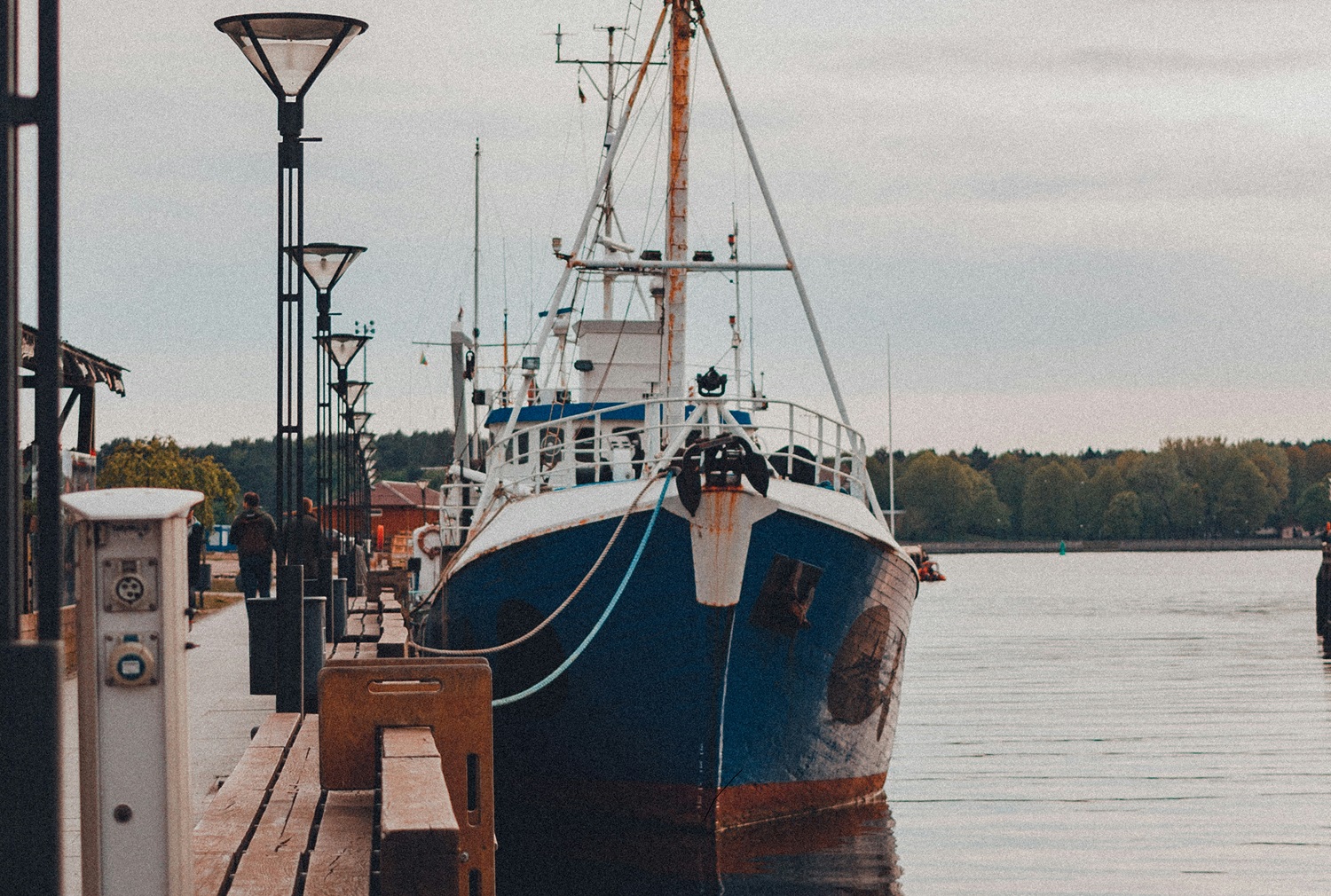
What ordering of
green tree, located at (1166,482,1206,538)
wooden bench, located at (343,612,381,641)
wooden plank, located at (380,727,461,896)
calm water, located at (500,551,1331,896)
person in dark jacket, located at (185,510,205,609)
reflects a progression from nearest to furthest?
wooden plank, located at (380,727,461,896) < person in dark jacket, located at (185,510,205,609) < calm water, located at (500,551,1331,896) < wooden bench, located at (343,612,381,641) < green tree, located at (1166,482,1206,538)

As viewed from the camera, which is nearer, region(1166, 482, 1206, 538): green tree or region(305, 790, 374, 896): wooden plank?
region(305, 790, 374, 896): wooden plank

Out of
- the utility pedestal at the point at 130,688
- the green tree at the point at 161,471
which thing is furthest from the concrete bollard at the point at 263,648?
the green tree at the point at 161,471

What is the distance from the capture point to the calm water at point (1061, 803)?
44.0 feet

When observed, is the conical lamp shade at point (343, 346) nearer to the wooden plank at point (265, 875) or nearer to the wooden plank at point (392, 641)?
the wooden plank at point (392, 641)

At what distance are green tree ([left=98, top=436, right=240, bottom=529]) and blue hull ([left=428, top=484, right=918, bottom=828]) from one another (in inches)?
1755

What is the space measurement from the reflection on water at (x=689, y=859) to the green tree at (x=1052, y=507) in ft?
613

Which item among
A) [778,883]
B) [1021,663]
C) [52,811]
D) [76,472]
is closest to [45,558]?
[52,811]

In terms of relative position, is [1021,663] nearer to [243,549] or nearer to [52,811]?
[243,549]

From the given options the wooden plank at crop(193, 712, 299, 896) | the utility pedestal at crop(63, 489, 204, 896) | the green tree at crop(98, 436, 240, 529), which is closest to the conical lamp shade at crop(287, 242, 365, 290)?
the wooden plank at crop(193, 712, 299, 896)

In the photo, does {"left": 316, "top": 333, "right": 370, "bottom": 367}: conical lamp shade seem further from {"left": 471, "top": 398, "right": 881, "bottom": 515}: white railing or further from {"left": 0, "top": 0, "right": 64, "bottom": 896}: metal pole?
{"left": 0, "top": 0, "right": 64, "bottom": 896}: metal pole

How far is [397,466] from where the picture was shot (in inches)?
7151

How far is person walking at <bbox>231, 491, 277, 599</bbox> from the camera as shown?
67.7 ft

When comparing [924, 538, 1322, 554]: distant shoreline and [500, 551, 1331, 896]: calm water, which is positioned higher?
[500, 551, 1331, 896]: calm water

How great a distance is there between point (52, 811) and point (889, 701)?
41.1 feet
